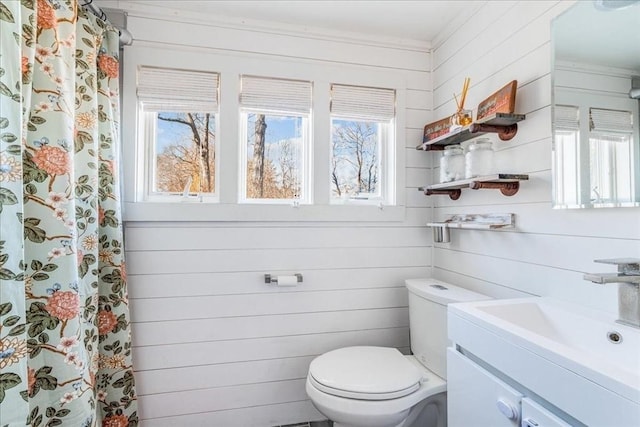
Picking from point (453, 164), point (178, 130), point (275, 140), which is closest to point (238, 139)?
point (275, 140)

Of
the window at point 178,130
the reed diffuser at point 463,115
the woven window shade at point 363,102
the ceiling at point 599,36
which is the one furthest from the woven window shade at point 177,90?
the ceiling at point 599,36

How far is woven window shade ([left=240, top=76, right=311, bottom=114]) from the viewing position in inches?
70.9

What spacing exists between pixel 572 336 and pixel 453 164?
0.88 metres

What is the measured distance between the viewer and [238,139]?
1.78 meters

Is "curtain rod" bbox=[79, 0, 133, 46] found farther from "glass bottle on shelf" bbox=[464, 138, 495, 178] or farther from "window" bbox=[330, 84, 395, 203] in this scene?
"glass bottle on shelf" bbox=[464, 138, 495, 178]

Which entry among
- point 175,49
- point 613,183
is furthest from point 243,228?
point 613,183

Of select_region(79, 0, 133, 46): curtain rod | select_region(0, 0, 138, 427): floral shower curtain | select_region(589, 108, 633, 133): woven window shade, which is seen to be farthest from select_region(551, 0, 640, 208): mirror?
select_region(79, 0, 133, 46): curtain rod

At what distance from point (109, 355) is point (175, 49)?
1.50m

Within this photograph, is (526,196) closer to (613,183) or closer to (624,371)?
(613,183)

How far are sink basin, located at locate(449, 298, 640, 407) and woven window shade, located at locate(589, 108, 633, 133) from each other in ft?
1.86

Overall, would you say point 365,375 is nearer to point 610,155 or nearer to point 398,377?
point 398,377

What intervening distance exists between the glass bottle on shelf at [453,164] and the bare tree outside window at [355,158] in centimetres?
44

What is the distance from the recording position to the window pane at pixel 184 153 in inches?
70.4

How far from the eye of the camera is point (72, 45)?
125 centimetres
